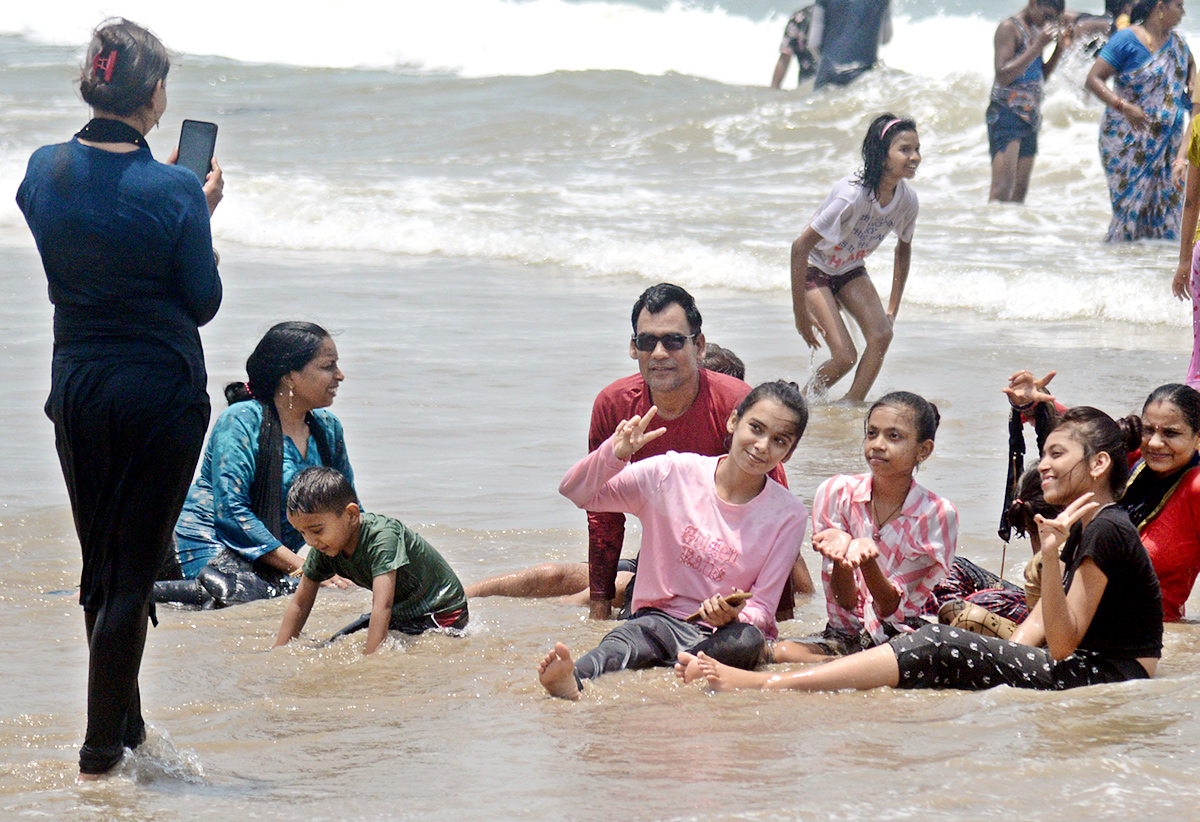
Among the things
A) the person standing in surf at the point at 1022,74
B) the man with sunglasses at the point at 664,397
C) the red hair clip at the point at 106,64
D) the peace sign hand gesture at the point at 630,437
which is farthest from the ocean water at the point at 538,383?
the red hair clip at the point at 106,64

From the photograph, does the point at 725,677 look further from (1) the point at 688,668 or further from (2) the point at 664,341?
(2) the point at 664,341

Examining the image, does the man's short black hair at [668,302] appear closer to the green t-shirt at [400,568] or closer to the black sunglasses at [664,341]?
the black sunglasses at [664,341]

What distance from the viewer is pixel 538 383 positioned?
8695 mm

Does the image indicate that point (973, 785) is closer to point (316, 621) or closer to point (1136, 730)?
point (1136, 730)

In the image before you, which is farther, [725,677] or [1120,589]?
[725,677]

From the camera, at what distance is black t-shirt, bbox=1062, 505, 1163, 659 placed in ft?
13.3

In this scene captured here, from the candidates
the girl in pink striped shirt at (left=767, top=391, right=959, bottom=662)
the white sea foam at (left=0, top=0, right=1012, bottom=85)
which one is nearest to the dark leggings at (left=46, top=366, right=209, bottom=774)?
the girl in pink striped shirt at (left=767, top=391, right=959, bottom=662)

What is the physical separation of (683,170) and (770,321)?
7.29 meters

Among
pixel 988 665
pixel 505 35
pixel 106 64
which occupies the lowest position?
pixel 988 665

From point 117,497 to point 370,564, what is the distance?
156cm

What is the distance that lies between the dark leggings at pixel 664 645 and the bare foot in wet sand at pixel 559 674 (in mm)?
161

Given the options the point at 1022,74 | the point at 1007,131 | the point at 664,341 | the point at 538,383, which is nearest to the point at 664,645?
the point at 664,341

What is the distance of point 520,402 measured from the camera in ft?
27.2

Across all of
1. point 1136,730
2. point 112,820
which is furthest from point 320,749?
point 1136,730
